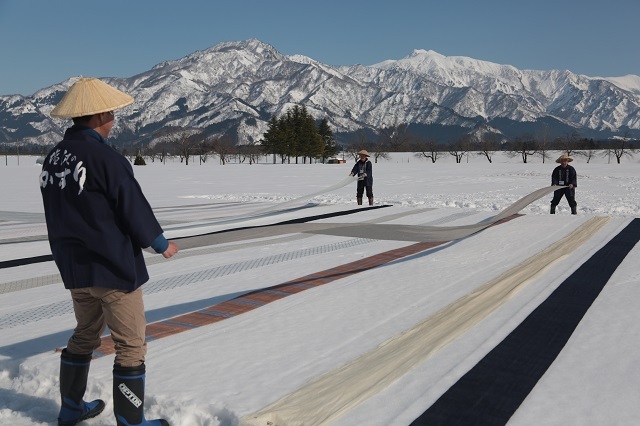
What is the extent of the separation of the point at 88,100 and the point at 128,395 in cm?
144

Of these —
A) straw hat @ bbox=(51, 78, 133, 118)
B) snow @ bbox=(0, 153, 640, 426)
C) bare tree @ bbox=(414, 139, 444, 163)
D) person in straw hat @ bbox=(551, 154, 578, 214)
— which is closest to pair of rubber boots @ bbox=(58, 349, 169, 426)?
snow @ bbox=(0, 153, 640, 426)

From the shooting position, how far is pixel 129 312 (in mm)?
2740

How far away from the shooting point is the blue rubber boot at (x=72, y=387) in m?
2.90

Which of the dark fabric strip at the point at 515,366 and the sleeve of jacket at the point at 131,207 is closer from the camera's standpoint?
the sleeve of jacket at the point at 131,207

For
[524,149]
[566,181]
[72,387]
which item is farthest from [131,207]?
[524,149]

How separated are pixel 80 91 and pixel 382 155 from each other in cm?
10104

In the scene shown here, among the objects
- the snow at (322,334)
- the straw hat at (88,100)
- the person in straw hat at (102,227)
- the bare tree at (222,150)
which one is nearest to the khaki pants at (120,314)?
the person in straw hat at (102,227)

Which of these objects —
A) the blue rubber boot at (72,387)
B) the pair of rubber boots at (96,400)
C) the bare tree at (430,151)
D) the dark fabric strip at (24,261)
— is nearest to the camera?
the pair of rubber boots at (96,400)

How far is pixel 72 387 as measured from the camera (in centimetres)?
291

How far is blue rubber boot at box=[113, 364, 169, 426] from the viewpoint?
2.73 metres

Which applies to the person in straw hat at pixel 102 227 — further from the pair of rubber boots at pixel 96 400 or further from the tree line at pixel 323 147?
the tree line at pixel 323 147

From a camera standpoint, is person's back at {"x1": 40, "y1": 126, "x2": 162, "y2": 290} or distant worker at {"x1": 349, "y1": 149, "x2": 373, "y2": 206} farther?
distant worker at {"x1": 349, "y1": 149, "x2": 373, "y2": 206}

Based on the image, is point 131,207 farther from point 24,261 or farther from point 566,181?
point 566,181

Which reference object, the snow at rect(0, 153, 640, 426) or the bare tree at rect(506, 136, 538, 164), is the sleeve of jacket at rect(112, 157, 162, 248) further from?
the bare tree at rect(506, 136, 538, 164)
